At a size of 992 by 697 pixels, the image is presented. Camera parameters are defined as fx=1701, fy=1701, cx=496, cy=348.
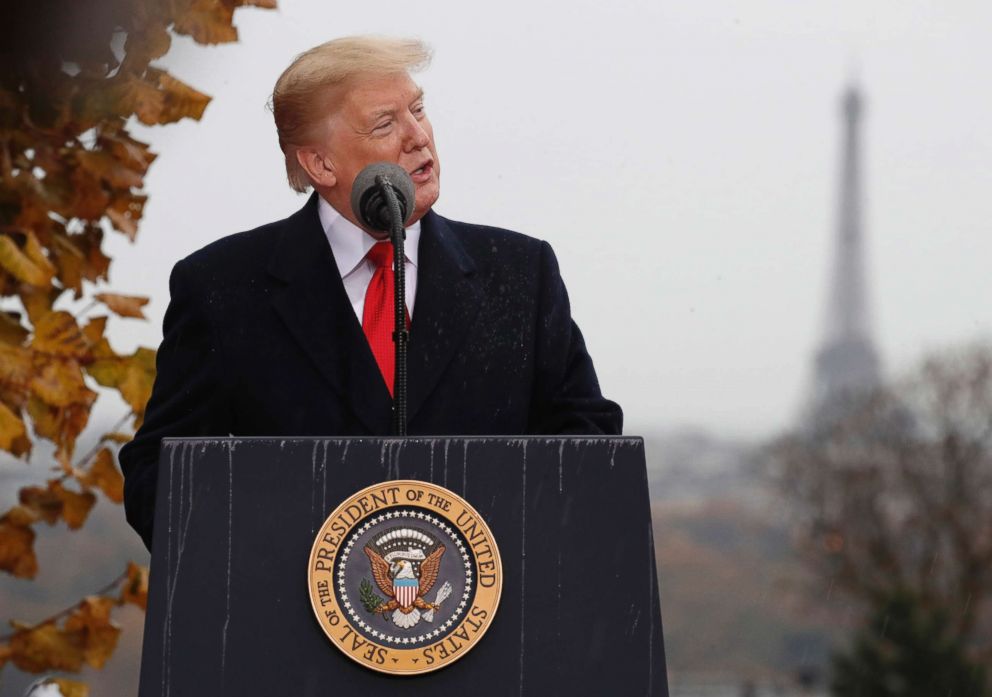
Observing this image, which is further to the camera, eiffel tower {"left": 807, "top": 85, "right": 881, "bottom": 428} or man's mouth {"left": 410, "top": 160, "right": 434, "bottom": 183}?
eiffel tower {"left": 807, "top": 85, "right": 881, "bottom": 428}

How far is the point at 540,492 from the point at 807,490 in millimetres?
43135

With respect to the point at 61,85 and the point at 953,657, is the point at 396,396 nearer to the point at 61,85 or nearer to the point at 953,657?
the point at 61,85

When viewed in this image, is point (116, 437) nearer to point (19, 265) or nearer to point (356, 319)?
point (19, 265)


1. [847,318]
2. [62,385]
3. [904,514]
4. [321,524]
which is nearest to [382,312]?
[321,524]

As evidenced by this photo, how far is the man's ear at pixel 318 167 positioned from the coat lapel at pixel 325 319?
91 millimetres

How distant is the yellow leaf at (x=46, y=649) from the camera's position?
5.43m

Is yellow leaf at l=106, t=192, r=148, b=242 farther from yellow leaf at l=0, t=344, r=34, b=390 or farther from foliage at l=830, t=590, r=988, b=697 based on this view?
foliage at l=830, t=590, r=988, b=697

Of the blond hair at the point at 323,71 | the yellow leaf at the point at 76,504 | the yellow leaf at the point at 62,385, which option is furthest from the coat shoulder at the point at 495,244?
the yellow leaf at the point at 76,504

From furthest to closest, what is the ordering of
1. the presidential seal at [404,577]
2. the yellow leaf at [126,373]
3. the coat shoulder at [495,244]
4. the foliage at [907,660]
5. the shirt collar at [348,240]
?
the foliage at [907,660]
the yellow leaf at [126,373]
the coat shoulder at [495,244]
the shirt collar at [348,240]
the presidential seal at [404,577]

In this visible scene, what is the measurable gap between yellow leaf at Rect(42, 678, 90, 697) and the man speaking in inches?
70.3

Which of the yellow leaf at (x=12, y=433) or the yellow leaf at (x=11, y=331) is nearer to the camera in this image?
the yellow leaf at (x=12, y=433)

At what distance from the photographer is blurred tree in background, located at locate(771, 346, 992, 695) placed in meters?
36.4

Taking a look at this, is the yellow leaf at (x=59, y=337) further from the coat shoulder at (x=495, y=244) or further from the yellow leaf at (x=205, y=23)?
the coat shoulder at (x=495, y=244)

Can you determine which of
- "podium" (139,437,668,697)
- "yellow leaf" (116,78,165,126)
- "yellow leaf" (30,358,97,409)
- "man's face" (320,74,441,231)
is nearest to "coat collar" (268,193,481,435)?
"man's face" (320,74,441,231)
